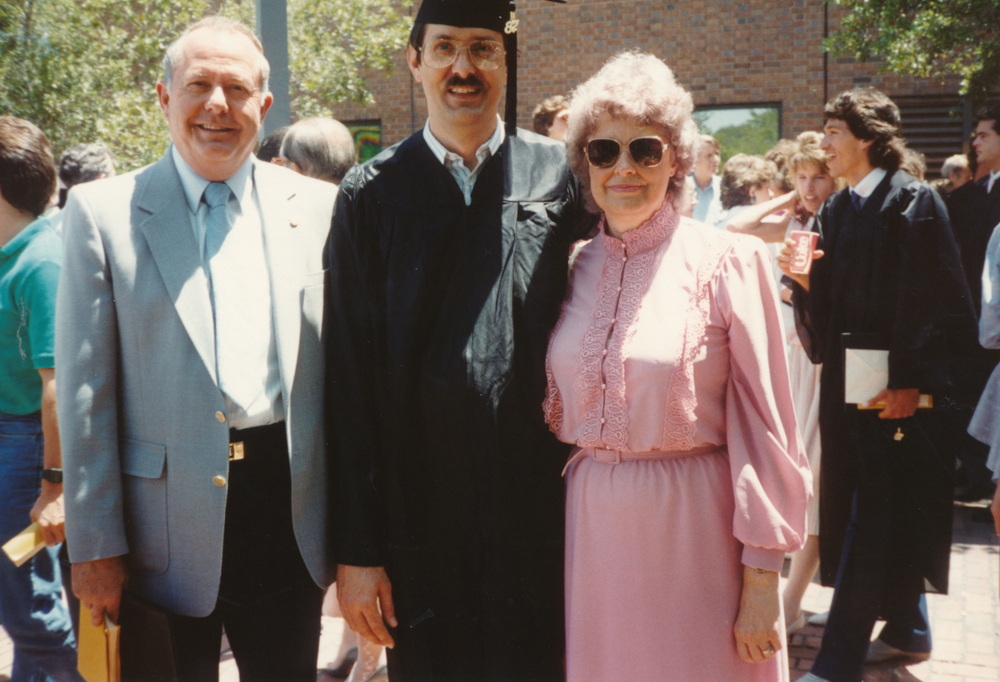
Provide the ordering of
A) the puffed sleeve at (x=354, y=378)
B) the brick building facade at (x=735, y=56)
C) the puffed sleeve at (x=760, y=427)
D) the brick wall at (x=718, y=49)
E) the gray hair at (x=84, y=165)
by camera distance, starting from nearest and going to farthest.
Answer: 1. the puffed sleeve at (x=760, y=427)
2. the puffed sleeve at (x=354, y=378)
3. the gray hair at (x=84, y=165)
4. the brick building facade at (x=735, y=56)
5. the brick wall at (x=718, y=49)

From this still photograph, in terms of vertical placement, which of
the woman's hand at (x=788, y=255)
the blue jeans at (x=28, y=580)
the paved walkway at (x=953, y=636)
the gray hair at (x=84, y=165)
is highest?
the gray hair at (x=84, y=165)

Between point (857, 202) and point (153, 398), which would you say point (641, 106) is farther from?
point (857, 202)

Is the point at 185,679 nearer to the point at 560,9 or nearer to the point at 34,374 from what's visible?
the point at 34,374

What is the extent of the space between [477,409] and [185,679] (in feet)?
3.48

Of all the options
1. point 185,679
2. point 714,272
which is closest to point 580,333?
point 714,272

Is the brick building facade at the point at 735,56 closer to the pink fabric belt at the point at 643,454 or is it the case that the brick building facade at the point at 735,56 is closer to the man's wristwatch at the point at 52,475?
the man's wristwatch at the point at 52,475

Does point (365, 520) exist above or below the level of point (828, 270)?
below

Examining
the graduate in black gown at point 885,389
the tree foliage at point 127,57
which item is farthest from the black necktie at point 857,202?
the tree foliage at point 127,57

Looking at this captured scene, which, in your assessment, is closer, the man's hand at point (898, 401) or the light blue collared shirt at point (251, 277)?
the light blue collared shirt at point (251, 277)

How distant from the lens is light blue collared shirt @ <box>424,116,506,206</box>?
2.65 m

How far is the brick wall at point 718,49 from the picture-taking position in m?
13.3

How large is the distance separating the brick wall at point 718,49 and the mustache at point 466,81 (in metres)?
11.3

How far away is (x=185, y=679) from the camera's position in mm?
2555

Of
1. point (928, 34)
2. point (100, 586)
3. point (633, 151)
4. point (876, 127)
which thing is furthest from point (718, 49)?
point (100, 586)
